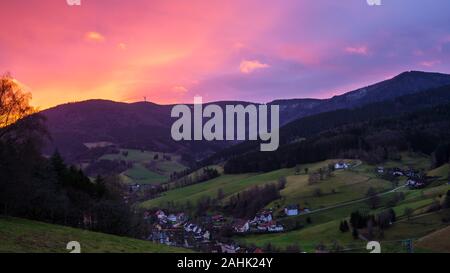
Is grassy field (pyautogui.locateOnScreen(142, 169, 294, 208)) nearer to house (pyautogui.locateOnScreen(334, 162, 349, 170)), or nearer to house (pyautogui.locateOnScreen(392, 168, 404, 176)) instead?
house (pyautogui.locateOnScreen(334, 162, 349, 170))

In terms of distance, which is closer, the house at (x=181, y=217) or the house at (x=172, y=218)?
the house at (x=172, y=218)

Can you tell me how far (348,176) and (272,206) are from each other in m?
29.3

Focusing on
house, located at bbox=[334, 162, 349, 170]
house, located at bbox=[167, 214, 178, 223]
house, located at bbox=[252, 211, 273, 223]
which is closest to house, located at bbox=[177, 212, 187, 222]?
house, located at bbox=[167, 214, 178, 223]

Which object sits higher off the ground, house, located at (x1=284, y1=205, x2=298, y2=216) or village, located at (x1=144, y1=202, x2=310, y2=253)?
house, located at (x1=284, y1=205, x2=298, y2=216)

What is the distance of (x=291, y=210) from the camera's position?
382 feet

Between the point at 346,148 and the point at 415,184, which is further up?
the point at 346,148

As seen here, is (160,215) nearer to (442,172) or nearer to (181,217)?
(181,217)

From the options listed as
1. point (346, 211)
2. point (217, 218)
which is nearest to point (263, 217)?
point (217, 218)

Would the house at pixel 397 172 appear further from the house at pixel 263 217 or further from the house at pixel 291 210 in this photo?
the house at pixel 263 217

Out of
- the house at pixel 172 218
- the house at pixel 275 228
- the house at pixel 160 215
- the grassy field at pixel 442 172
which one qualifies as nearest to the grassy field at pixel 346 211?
the house at pixel 275 228

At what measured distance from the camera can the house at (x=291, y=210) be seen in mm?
116062

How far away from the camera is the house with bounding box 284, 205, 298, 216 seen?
116062mm

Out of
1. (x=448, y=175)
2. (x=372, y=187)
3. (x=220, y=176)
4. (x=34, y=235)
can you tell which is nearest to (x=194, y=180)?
(x=220, y=176)
